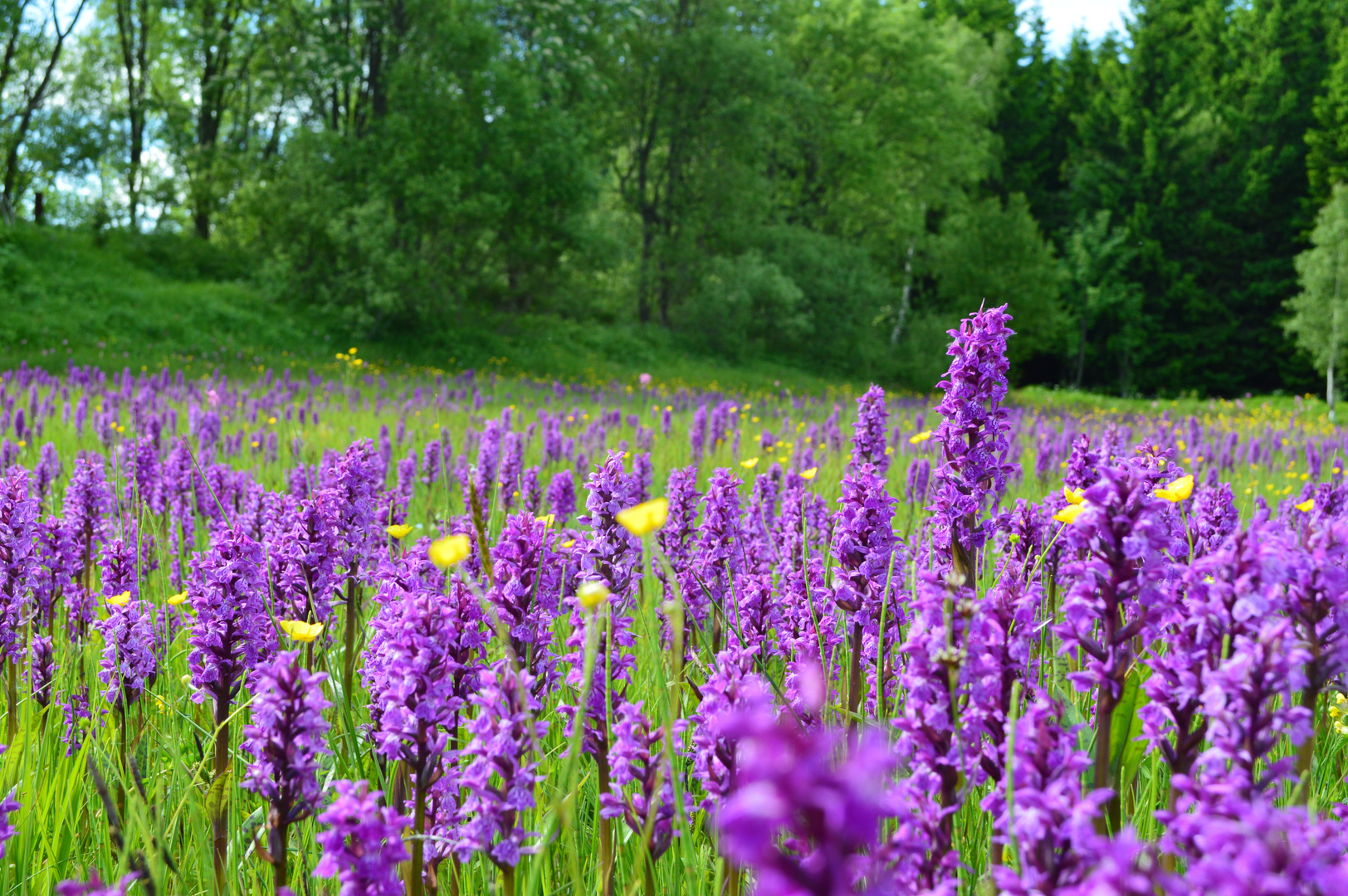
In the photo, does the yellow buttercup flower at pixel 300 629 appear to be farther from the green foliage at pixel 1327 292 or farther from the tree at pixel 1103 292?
the tree at pixel 1103 292

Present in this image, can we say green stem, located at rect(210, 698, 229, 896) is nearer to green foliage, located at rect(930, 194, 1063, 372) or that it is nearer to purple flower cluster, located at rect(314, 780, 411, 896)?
purple flower cluster, located at rect(314, 780, 411, 896)

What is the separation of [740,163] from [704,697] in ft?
105

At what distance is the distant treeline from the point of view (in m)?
22.6

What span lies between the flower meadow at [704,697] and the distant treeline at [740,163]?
1927cm

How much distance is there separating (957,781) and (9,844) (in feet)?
6.26

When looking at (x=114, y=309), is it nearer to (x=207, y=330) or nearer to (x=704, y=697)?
(x=207, y=330)

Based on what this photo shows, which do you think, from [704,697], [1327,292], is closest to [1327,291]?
[1327,292]

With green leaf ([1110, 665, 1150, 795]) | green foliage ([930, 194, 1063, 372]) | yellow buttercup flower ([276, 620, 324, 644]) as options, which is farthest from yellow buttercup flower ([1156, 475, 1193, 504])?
green foliage ([930, 194, 1063, 372])

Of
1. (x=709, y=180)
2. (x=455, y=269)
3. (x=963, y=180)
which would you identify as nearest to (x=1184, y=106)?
(x=963, y=180)

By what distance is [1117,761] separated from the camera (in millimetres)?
1651

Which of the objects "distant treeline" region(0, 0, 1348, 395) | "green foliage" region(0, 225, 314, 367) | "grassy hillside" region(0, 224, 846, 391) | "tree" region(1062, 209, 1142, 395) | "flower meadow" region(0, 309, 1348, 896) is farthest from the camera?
"tree" region(1062, 209, 1142, 395)

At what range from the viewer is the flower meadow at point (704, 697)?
1054mm

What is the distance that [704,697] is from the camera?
1599 mm

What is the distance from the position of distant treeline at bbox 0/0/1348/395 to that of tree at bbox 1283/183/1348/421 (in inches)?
264
